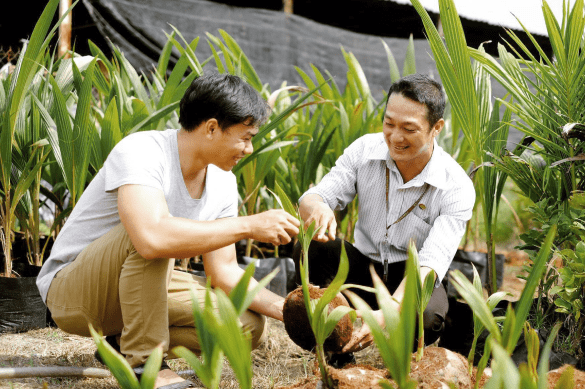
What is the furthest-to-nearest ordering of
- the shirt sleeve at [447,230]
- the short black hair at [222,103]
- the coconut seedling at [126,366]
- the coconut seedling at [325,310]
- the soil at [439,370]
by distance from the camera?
the shirt sleeve at [447,230] < the short black hair at [222,103] < the soil at [439,370] < the coconut seedling at [325,310] < the coconut seedling at [126,366]

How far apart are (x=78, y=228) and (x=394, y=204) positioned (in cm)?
88

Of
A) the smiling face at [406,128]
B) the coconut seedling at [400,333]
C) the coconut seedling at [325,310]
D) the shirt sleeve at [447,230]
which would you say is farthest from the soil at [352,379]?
the smiling face at [406,128]

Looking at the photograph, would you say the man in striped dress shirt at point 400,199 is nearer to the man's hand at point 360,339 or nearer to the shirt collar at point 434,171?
the shirt collar at point 434,171

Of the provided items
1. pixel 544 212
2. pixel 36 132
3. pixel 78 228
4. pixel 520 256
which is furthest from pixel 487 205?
pixel 520 256

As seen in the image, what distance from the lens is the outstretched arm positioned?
1.21 m

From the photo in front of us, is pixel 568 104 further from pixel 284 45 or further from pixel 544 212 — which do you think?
pixel 284 45

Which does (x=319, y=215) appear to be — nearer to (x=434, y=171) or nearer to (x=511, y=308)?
(x=434, y=171)

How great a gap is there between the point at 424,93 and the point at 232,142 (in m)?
0.55

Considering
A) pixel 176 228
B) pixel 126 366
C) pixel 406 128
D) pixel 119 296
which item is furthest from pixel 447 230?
pixel 126 366

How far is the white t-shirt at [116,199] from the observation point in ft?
4.41

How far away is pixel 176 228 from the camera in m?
1.22

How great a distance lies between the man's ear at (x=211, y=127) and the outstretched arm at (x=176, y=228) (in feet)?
0.66

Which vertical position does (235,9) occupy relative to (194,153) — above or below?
above

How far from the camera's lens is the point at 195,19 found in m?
3.73
